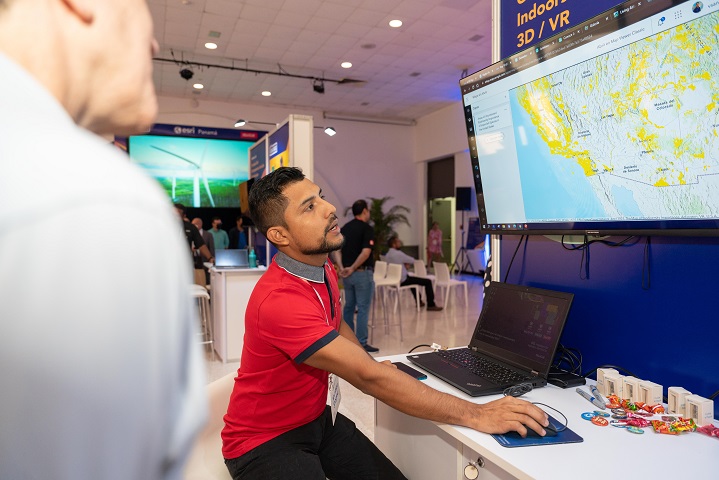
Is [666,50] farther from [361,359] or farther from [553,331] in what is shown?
[361,359]

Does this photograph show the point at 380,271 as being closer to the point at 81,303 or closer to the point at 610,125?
the point at 610,125

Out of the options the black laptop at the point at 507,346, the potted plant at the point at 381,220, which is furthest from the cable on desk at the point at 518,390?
the potted plant at the point at 381,220

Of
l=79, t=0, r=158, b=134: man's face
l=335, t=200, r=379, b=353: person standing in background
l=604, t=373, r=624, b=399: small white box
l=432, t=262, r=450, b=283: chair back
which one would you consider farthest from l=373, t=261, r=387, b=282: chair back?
l=79, t=0, r=158, b=134: man's face

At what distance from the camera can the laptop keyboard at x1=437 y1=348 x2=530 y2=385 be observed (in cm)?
154

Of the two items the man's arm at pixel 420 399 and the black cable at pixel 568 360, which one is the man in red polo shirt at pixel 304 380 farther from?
the black cable at pixel 568 360

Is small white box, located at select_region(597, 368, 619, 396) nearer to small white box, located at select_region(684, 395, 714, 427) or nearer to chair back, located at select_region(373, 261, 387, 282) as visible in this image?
small white box, located at select_region(684, 395, 714, 427)

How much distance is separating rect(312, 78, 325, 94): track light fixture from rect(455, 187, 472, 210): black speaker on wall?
4.06 meters

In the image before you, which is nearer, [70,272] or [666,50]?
[70,272]

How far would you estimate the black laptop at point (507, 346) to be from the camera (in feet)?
5.02

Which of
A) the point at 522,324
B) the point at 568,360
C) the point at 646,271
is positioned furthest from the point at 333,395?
the point at 646,271

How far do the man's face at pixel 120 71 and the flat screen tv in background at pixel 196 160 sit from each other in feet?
35.0

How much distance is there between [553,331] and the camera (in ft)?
5.12

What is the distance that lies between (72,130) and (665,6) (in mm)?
1394

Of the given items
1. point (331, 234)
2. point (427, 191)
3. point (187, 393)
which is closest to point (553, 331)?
point (331, 234)
